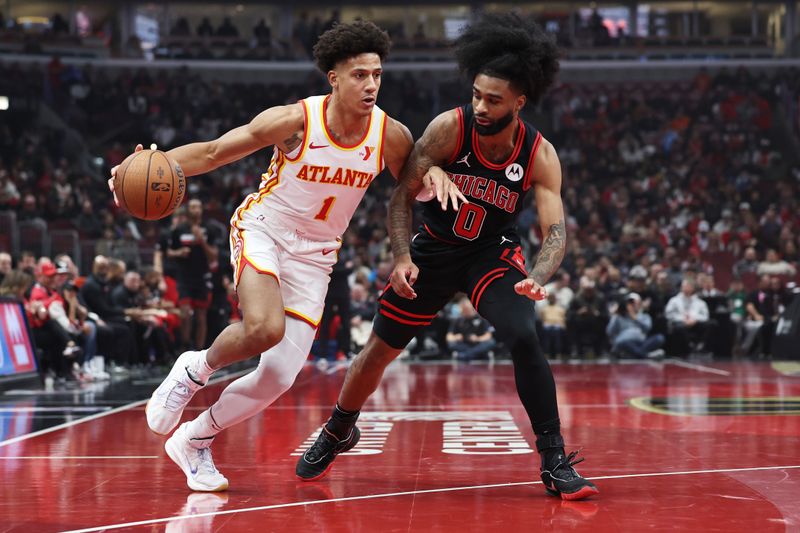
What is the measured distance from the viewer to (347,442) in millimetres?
5598

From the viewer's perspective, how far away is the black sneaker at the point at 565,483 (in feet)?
15.6

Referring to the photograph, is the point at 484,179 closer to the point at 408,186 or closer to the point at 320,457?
the point at 408,186

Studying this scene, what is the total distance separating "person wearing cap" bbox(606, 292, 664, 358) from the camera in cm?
1748

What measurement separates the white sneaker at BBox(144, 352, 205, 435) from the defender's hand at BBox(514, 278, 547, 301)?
5.30 feet

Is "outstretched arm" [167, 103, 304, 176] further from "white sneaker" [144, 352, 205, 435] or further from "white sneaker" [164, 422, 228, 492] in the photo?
"white sneaker" [164, 422, 228, 492]

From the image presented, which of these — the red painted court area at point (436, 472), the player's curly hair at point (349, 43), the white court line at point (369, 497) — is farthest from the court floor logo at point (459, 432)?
the player's curly hair at point (349, 43)

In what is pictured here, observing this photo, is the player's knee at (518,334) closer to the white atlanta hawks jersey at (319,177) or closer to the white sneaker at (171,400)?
the white atlanta hawks jersey at (319,177)

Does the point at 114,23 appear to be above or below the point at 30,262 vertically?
above

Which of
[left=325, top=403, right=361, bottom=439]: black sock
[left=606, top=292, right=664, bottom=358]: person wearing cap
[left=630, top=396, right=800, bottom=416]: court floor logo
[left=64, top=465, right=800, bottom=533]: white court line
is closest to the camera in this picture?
[left=64, top=465, right=800, bottom=533]: white court line

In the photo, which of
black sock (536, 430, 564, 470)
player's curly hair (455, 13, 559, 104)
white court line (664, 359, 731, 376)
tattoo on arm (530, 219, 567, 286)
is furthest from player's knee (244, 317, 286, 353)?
white court line (664, 359, 731, 376)

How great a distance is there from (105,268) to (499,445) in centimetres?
834

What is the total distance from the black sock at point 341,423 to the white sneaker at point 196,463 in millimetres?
680

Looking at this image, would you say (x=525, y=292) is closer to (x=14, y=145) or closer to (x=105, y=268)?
(x=105, y=268)

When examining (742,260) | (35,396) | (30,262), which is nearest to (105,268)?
(30,262)
